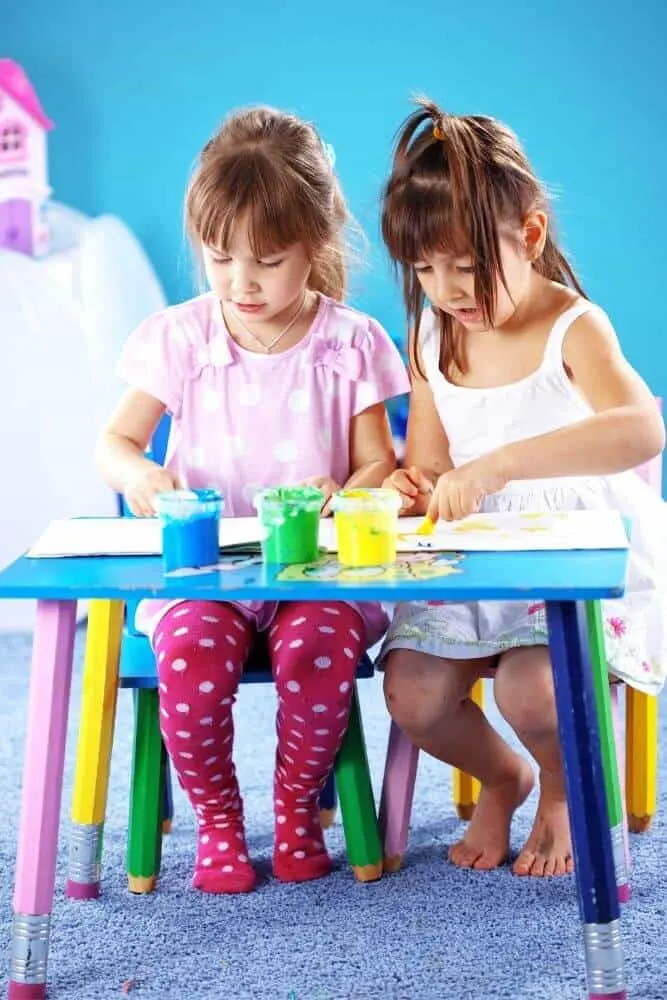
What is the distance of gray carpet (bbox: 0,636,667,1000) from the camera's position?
5.12ft

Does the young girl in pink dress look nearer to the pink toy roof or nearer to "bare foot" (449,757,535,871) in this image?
"bare foot" (449,757,535,871)

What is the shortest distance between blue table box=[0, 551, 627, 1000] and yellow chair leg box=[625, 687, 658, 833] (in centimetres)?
55

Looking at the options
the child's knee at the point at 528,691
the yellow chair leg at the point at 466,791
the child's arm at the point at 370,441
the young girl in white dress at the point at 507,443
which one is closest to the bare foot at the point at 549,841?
the young girl in white dress at the point at 507,443

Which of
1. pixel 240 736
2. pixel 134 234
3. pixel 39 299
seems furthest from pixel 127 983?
pixel 134 234

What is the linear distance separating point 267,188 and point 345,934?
0.90 meters

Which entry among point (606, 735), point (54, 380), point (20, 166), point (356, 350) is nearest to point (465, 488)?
point (606, 735)

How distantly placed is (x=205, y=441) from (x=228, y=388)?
0.08 m

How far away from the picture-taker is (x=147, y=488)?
1.78m

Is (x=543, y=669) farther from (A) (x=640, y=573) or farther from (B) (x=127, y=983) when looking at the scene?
(B) (x=127, y=983)

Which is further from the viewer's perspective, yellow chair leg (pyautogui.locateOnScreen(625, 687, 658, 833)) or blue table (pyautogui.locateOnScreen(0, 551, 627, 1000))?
yellow chair leg (pyautogui.locateOnScreen(625, 687, 658, 833))

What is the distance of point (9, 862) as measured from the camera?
6.35 feet

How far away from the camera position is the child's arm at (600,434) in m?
1.69

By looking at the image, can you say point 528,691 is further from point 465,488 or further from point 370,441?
point 370,441

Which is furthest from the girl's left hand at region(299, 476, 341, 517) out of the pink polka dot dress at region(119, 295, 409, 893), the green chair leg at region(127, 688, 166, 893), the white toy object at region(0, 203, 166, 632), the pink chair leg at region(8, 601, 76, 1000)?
the white toy object at region(0, 203, 166, 632)
